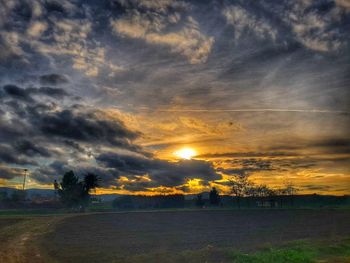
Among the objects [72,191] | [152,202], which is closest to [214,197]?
[152,202]

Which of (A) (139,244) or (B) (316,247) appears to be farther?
(A) (139,244)

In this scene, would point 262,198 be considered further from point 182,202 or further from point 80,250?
point 80,250

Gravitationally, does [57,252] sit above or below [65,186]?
below

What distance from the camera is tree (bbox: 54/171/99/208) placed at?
134m

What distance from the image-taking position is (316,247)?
31953 millimetres

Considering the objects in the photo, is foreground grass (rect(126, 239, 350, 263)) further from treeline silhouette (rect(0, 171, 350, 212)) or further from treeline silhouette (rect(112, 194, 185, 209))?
treeline silhouette (rect(112, 194, 185, 209))

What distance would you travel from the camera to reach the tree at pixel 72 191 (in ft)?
438

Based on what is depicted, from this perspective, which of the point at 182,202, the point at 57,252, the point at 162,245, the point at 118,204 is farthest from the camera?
the point at 182,202

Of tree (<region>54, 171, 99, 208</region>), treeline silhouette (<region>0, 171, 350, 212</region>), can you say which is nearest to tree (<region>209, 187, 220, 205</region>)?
treeline silhouette (<region>0, 171, 350, 212</region>)

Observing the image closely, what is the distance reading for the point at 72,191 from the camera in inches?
5281

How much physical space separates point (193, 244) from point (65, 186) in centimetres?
10873

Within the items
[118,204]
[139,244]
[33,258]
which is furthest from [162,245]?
[118,204]

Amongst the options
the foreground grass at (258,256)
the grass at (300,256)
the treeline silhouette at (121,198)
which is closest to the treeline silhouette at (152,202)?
the treeline silhouette at (121,198)

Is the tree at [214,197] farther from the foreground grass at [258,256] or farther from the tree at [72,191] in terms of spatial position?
the foreground grass at [258,256]
